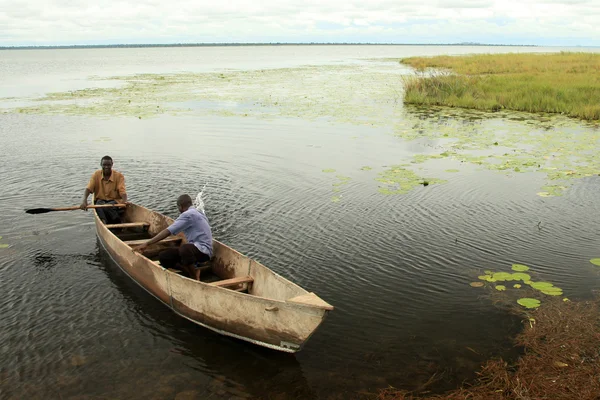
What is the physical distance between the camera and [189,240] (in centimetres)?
778

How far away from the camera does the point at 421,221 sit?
10.7 meters

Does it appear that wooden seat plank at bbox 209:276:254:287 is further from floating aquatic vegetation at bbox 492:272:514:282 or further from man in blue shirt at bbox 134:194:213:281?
floating aquatic vegetation at bbox 492:272:514:282

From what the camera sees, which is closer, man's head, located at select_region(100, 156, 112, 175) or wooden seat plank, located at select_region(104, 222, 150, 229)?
wooden seat plank, located at select_region(104, 222, 150, 229)

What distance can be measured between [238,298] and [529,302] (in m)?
4.24

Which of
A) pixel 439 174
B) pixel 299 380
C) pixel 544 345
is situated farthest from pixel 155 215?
pixel 439 174

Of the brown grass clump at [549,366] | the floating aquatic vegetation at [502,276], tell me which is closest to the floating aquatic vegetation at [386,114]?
the floating aquatic vegetation at [502,276]

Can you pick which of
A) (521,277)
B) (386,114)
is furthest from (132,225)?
(386,114)

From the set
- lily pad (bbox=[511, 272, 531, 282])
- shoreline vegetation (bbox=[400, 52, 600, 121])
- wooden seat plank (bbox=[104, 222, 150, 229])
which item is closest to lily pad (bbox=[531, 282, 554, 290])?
lily pad (bbox=[511, 272, 531, 282])

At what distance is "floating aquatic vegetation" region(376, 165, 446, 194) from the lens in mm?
12866

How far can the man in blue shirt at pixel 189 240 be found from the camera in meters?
7.55

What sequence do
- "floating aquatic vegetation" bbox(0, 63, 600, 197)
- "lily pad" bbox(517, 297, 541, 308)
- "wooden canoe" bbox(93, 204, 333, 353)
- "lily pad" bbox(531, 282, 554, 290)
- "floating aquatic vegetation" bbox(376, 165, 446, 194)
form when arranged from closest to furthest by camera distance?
1. "wooden canoe" bbox(93, 204, 333, 353)
2. "lily pad" bbox(517, 297, 541, 308)
3. "lily pad" bbox(531, 282, 554, 290)
4. "floating aquatic vegetation" bbox(376, 165, 446, 194)
5. "floating aquatic vegetation" bbox(0, 63, 600, 197)

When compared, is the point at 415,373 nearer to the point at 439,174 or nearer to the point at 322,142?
the point at 439,174

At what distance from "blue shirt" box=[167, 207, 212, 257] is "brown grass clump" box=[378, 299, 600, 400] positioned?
3.52 meters

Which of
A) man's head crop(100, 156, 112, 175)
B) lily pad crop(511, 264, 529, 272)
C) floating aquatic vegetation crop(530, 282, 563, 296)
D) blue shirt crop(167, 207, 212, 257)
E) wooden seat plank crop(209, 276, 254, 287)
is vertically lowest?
floating aquatic vegetation crop(530, 282, 563, 296)
